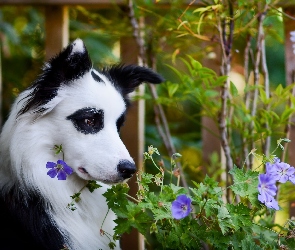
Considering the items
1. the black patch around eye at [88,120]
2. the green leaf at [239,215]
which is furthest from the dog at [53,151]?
the green leaf at [239,215]

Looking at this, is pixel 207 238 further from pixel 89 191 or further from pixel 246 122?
pixel 246 122

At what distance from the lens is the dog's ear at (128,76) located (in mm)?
2182

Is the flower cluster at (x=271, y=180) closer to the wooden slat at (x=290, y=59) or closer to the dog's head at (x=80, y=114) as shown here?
the dog's head at (x=80, y=114)

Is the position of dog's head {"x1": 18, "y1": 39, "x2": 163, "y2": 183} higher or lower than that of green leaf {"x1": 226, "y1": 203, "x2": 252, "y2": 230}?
higher

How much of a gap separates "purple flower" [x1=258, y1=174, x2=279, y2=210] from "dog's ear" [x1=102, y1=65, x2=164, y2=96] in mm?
619

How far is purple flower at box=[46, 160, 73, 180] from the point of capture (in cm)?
187

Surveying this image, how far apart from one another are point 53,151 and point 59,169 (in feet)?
0.43

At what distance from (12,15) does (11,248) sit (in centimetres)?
268

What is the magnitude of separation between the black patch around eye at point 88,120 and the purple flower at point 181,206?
43cm

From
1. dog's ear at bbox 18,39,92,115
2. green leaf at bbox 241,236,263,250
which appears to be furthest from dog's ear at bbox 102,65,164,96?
green leaf at bbox 241,236,263,250

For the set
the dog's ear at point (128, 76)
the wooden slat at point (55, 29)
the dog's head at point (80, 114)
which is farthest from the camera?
the wooden slat at point (55, 29)

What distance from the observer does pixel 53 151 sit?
6.55ft

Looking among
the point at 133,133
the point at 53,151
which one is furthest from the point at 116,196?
the point at 133,133

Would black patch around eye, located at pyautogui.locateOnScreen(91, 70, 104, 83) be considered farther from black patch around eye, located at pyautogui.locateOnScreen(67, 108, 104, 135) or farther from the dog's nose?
the dog's nose
